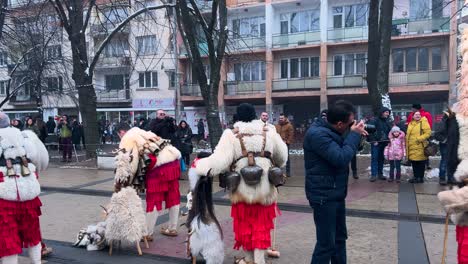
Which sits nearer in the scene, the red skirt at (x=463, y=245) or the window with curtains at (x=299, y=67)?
the red skirt at (x=463, y=245)

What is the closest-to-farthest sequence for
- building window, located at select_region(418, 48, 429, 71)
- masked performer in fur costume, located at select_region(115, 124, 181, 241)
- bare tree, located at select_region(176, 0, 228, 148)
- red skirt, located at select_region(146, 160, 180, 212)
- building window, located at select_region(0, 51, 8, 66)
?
masked performer in fur costume, located at select_region(115, 124, 181, 241)
red skirt, located at select_region(146, 160, 180, 212)
bare tree, located at select_region(176, 0, 228, 148)
building window, located at select_region(0, 51, 8, 66)
building window, located at select_region(418, 48, 429, 71)

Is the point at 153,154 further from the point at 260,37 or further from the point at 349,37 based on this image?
the point at 260,37

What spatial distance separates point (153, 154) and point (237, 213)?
1.67 meters

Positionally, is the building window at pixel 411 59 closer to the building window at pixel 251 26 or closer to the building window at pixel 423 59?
the building window at pixel 423 59

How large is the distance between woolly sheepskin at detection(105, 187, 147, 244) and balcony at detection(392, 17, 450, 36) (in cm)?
2544

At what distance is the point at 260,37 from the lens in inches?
1252

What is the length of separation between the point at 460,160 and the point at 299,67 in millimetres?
28034

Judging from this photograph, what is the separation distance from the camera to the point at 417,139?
9727mm

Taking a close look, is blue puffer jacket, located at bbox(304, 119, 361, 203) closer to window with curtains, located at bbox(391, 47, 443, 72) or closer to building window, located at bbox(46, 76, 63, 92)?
building window, located at bbox(46, 76, 63, 92)

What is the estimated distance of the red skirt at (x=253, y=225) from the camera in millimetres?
4691

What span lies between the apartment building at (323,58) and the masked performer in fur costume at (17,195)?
67.8ft

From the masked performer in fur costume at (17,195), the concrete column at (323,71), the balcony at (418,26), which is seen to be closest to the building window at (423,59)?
the balcony at (418,26)

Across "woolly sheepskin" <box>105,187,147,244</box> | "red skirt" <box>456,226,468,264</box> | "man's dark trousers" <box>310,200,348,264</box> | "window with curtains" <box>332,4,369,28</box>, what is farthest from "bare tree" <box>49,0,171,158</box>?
"window with curtains" <box>332,4,369,28</box>

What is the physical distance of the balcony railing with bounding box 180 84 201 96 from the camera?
3384 centimetres
